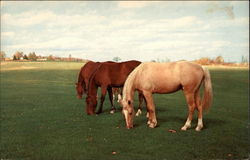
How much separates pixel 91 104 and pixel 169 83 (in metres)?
2.53

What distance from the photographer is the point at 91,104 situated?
7238 millimetres

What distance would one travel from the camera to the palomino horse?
5387 mm

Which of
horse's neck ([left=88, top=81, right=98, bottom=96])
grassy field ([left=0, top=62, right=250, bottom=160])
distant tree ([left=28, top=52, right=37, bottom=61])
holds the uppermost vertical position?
distant tree ([left=28, top=52, right=37, bottom=61])

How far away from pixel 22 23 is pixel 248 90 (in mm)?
11350

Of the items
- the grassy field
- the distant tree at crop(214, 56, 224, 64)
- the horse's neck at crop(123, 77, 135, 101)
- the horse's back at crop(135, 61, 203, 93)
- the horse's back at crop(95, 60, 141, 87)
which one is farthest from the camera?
the distant tree at crop(214, 56, 224, 64)

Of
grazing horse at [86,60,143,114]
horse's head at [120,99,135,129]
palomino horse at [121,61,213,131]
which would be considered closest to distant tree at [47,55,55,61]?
grazing horse at [86,60,143,114]

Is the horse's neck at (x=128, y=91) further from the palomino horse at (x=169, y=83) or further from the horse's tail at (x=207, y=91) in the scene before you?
the horse's tail at (x=207, y=91)

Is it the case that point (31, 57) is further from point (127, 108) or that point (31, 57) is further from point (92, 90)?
point (127, 108)

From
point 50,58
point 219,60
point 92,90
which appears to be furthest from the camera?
point 219,60

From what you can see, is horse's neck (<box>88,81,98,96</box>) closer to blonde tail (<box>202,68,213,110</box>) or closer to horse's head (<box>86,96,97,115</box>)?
horse's head (<box>86,96,97,115</box>)

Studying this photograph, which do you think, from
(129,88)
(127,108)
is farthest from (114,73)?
(127,108)

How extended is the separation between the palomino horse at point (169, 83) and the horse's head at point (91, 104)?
1749mm

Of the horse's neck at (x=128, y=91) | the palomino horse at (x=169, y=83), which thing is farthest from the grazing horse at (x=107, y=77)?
the horse's neck at (x=128, y=91)

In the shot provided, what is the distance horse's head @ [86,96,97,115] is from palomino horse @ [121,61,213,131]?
5.74 feet
